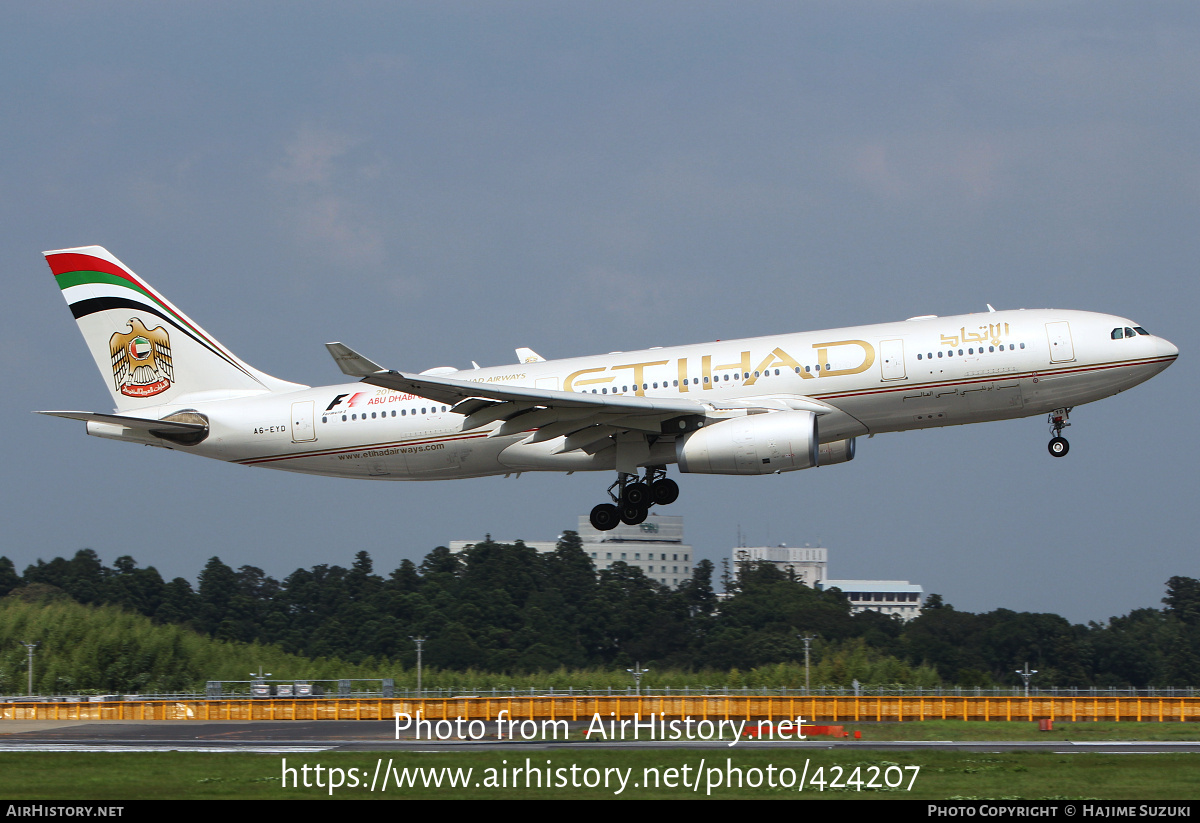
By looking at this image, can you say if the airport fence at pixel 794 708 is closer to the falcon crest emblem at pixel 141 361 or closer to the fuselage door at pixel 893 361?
the fuselage door at pixel 893 361

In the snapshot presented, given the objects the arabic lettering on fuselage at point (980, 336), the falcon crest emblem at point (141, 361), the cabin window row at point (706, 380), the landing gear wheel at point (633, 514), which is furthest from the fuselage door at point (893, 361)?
the falcon crest emblem at point (141, 361)

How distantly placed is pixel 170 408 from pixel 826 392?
2085cm

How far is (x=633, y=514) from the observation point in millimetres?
39156

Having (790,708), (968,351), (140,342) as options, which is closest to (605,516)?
(790,708)

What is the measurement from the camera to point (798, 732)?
37.7 meters

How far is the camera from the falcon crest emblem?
43188 mm

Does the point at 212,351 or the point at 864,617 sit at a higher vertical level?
the point at 212,351

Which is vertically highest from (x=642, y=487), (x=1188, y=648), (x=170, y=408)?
(x=170, y=408)

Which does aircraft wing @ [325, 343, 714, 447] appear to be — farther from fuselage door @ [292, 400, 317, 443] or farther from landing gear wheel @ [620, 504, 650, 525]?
fuselage door @ [292, 400, 317, 443]

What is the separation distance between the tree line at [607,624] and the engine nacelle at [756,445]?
179 ft

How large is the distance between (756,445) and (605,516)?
6.83m

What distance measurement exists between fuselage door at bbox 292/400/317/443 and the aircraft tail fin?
204 centimetres
